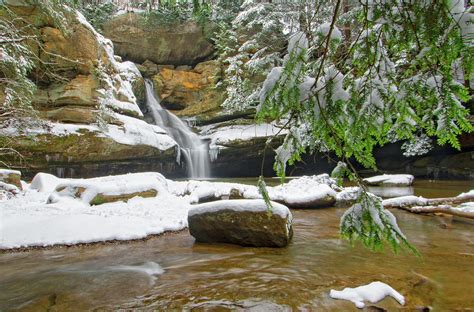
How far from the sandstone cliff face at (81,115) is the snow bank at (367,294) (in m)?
12.7

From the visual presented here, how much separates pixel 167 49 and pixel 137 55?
2.67 m

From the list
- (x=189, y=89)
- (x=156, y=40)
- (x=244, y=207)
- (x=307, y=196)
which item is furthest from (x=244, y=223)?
(x=156, y=40)

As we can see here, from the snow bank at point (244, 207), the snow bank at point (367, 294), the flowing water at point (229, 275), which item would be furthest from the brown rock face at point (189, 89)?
the snow bank at point (367, 294)

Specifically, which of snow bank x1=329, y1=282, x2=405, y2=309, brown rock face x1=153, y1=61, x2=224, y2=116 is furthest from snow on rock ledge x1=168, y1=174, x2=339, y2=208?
brown rock face x1=153, y1=61, x2=224, y2=116

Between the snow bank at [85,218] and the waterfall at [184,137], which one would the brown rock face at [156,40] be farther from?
the snow bank at [85,218]

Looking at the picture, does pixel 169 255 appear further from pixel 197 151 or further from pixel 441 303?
pixel 197 151

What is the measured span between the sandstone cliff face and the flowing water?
9838 millimetres

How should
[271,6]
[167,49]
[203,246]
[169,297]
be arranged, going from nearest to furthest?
1. [169,297]
2. [203,246]
3. [271,6]
4. [167,49]

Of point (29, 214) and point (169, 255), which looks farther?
point (29, 214)

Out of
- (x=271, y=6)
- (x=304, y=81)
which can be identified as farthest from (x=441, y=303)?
(x=271, y=6)

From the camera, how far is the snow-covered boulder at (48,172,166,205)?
804 centimetres

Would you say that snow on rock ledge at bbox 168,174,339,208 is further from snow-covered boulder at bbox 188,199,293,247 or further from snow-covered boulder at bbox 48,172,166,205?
snow-covered boulder at bbox 188,199,293,247

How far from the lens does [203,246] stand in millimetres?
5465

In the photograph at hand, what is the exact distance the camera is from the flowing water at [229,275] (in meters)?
3.24
